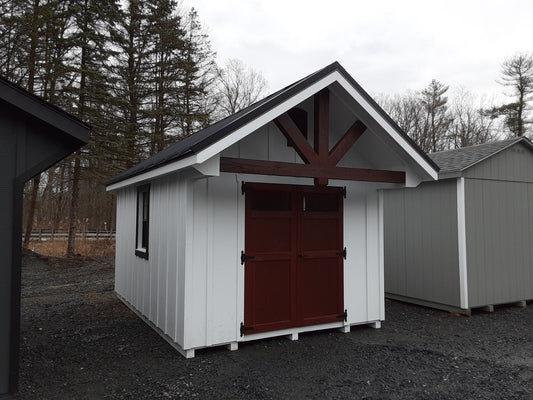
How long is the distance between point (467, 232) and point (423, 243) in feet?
2.72

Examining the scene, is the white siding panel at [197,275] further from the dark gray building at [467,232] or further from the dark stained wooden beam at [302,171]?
the dark gray building at [467,232]

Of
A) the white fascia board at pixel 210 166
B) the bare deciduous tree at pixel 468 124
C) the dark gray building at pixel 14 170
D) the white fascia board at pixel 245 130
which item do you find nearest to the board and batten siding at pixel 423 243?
the white fascia board at pixel 245 130

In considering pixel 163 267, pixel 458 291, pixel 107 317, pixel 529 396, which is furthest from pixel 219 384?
pixel 458 291

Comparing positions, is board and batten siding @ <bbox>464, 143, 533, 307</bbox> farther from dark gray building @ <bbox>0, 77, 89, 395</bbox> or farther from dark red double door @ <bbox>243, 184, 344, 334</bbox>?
dark gray building @ <bbox>0, 77, 89, 395</bbox>

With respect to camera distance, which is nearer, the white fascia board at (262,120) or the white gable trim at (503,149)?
the white fascia board at (262,120)

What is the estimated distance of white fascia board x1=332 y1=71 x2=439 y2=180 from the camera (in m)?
4.50

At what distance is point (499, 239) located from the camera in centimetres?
689

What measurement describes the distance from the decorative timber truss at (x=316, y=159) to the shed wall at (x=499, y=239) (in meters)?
2.92

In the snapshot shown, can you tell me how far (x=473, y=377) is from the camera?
388cm

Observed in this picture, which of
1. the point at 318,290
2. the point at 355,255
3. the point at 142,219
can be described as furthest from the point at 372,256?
the point at 142,219

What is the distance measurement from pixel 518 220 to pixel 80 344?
25.2 feet

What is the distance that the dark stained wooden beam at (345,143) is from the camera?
14.8ft

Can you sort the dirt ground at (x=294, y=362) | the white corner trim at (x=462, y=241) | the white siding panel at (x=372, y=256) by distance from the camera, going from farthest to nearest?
the white corner trim at (x=462, y=241)
the white siding panel at (x=372, y=256)
the dirt ground at (x=294, y=362)

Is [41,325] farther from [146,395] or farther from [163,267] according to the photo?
[146,395]
